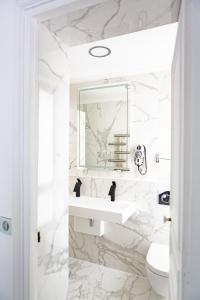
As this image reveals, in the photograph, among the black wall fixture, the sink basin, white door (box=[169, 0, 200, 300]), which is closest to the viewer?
white door (box=[169, 0, 200, 300])

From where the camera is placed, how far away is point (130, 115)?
2.29 meters

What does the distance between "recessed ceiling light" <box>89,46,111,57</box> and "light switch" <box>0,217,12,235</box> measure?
4.87ft

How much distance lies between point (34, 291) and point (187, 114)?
43.1 inches

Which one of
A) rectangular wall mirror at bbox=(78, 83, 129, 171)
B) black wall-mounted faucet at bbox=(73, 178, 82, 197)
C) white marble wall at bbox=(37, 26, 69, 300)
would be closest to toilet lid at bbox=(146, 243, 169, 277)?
white marble wall at bbox=(37, 26, 69, 300)

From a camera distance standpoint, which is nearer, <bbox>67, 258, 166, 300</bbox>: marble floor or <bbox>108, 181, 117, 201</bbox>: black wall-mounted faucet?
<bbox>67, 258, 166, 300</bbox>: marble floor

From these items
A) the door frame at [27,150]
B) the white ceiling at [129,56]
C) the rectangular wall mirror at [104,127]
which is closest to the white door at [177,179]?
the door frame at [27,150]

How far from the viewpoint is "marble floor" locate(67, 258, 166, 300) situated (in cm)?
195

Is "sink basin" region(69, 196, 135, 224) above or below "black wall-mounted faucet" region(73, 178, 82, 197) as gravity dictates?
below

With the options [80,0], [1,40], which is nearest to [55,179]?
[1,40]

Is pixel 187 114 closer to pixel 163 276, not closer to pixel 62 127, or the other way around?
pixel 62 127

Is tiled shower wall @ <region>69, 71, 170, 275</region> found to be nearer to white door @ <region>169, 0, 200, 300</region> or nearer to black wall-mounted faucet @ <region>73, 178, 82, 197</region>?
black wall-mounted faucet @ <region>73, 178, 82, 197</region>

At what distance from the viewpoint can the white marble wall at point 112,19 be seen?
→ 0.98 m

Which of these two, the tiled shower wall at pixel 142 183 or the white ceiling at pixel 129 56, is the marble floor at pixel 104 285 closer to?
the tiled shower wall at pixel 142 183

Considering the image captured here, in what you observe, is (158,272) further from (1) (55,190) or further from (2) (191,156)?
(2) (191,156)
